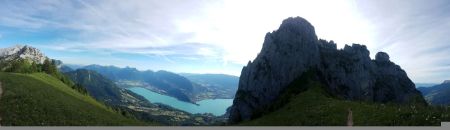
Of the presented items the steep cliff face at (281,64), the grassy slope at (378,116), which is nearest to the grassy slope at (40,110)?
the grassy slope at (378,116)

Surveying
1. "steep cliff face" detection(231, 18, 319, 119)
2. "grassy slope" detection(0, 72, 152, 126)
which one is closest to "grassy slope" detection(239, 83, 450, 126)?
"grassy slope" detection(0, 72, 152, 126)

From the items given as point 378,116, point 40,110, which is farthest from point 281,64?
point 40,110

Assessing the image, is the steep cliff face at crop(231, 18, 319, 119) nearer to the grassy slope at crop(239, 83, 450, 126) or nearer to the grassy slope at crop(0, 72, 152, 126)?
the grassy slope at crop(239, 83, 450, 126)

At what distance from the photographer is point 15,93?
65.0 metres

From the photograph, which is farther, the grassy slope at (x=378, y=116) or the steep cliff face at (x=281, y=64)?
the steep cliff face at (x=281, y=64)

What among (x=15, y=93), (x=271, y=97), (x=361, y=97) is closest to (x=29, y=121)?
(x=15, y=93)

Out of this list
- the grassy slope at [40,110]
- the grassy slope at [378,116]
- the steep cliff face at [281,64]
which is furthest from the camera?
the steep cliff face at [281,64]

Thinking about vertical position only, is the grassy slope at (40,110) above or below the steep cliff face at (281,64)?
below

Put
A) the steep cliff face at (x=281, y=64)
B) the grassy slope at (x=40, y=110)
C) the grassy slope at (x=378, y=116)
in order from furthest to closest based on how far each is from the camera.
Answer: the steep cliff face at (x=281, y=64)
the grassy slope at (x=40, y=110)
the grassy slope at (x=378, y=116)

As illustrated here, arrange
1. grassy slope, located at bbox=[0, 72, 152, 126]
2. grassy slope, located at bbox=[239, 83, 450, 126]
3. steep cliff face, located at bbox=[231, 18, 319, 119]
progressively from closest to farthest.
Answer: grassy slope, located at bbox=[239, 83, 450, 126], grassy slope, located at bbox=[0, 72, 152, 126], steep cliff face, located at bbox=[231, 18, 319, 119]

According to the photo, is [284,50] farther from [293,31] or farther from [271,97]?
[271,97]

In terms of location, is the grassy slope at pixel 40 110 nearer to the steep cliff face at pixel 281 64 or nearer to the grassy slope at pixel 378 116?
the grassy slope at pixel 378 116

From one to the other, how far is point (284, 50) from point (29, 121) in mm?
154082

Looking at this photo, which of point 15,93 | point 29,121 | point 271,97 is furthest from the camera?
point 271,97
